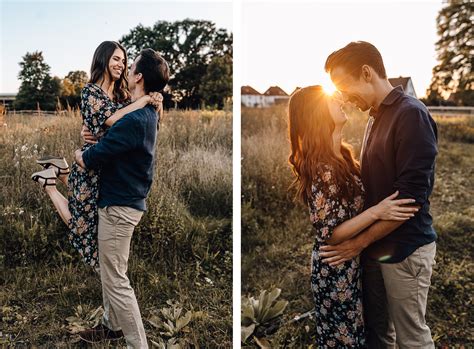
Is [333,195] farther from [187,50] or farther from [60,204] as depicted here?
[187,50]

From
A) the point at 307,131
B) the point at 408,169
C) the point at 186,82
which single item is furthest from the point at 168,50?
the point at 408,169

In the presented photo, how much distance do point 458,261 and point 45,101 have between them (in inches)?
113

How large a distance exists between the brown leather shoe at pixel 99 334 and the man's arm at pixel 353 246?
3.73 feet

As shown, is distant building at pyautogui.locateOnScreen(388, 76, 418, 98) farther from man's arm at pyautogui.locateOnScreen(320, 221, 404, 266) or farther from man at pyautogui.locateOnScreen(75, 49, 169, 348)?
man at pyautogui.locateOnScreen(75, 49, 169, 348)

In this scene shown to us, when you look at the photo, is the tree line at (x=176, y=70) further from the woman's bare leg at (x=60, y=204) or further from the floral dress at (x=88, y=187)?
the woman's bare leg at (x=60, y=204)

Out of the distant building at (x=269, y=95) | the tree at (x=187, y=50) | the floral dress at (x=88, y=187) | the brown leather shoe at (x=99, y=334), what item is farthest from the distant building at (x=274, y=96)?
the brown leather shoe at (x=99, y=334)

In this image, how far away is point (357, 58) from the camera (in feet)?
5.80

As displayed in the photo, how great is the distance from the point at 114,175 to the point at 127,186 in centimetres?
7

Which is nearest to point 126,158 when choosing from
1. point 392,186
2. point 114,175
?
point 114,175

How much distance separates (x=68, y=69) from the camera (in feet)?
7.67

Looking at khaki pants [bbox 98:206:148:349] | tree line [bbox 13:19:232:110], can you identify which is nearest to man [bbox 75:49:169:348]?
khaki pants [bbox 98:206:148:349]

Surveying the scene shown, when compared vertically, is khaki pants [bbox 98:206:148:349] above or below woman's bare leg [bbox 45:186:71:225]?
below

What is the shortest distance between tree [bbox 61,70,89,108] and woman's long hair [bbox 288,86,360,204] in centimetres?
120

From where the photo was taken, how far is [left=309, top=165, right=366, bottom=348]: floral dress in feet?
5.63
